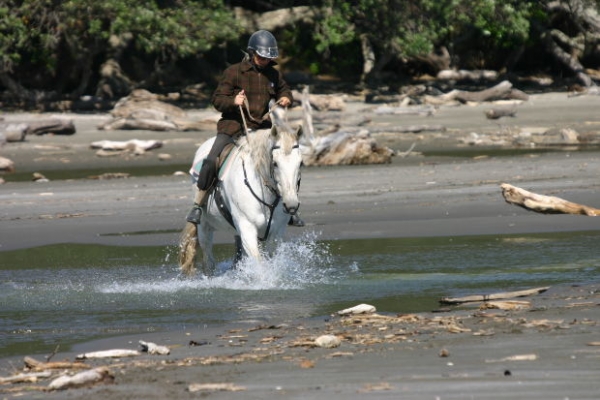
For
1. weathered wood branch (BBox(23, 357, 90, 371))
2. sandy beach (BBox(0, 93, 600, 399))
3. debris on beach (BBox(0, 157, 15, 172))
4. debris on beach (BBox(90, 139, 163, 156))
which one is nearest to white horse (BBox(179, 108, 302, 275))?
sandy beach (BBox(0, 93, 600, 399))

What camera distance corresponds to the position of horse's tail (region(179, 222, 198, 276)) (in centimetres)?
1332

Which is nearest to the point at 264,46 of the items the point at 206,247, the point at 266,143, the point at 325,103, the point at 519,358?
the point at 266,143

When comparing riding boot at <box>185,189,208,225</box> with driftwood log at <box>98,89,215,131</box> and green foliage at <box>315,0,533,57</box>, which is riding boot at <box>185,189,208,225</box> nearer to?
driftwood log at <box>98,89,215,131</box>

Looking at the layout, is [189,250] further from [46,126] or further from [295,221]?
[46,126]

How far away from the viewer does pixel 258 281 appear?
11883 millimetres

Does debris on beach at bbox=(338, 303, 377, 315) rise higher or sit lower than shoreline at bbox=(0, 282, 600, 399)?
lower

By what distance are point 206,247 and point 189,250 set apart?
193mm

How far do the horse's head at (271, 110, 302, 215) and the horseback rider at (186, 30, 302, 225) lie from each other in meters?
0.87

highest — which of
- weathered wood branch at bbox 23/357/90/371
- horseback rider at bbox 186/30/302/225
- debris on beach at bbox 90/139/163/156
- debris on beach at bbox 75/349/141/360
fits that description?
horseback rider at bbox 186/30/302/225

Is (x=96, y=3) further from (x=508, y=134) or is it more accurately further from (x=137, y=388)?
(x=137, y=388)

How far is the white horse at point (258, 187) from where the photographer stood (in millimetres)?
11109

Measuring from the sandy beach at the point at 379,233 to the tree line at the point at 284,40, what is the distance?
8.43ft

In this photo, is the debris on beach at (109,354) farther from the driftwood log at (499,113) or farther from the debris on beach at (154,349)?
the driftwood log at (499,113)

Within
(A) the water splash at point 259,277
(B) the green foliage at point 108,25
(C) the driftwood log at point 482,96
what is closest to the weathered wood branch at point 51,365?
(A) the water splash at point 259,277
